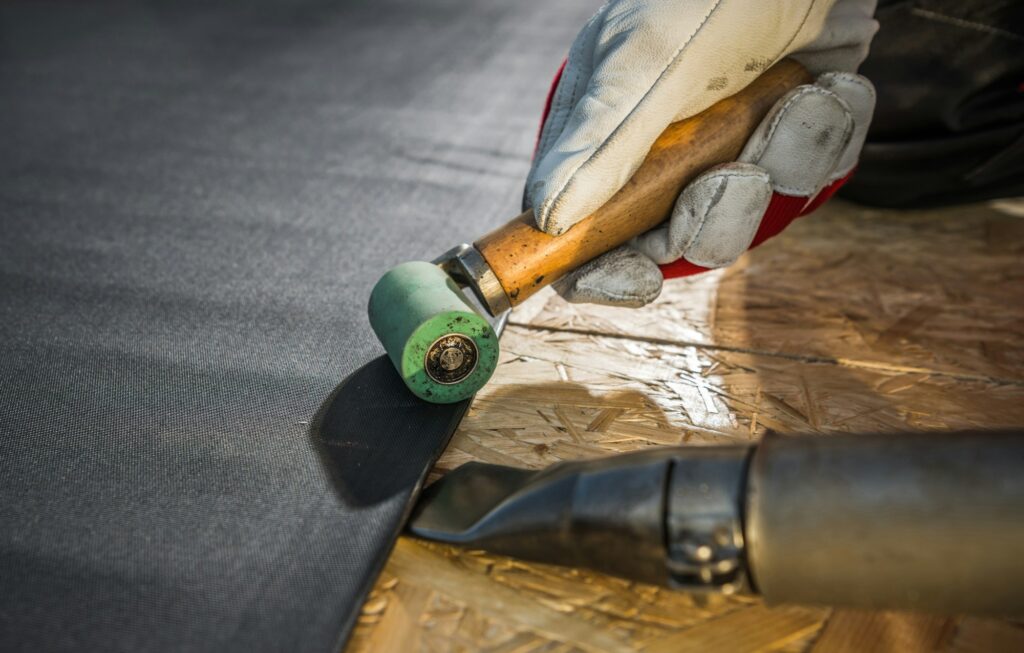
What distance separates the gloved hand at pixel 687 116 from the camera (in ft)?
5.49

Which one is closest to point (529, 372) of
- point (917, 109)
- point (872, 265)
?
point (872, 265)

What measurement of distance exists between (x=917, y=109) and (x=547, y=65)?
1951 millimetres

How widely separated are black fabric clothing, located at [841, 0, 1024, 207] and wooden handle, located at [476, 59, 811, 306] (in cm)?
78

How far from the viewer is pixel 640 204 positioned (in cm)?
173

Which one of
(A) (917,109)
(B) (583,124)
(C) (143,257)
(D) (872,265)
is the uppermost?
(B) (583,124)

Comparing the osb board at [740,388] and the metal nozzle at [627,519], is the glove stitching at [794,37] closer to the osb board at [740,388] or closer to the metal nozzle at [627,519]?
the osb board at [740,388]

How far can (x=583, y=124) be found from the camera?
5.57 ft

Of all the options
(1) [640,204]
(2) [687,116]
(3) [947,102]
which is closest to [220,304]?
(1) [640,204]

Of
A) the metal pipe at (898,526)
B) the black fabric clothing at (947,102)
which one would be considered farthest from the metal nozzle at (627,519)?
the black fabric clothing at (947,102)

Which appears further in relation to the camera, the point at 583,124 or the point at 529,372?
the point at 529,372

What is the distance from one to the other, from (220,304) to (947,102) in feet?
7.01

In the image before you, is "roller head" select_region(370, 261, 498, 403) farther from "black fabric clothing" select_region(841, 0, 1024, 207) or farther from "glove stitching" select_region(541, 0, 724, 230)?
"black fabric clothing" select_region(841, 0, 1024, 207)

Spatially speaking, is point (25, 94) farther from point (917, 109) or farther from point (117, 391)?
point (917, 109)

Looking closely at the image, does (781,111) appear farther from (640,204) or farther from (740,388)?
(740,388)
